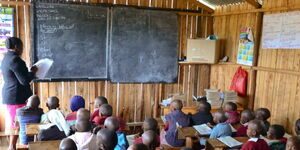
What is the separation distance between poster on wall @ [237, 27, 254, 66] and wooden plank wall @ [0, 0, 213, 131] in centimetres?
A: 95

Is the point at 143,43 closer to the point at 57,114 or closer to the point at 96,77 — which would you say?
the point at 96,77

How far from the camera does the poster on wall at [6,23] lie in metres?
4.18

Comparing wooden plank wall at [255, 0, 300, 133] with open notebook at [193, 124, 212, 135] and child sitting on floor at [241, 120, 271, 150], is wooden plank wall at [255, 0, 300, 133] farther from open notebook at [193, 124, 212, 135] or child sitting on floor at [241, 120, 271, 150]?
child sitting on floor at [241, 120, 271, 150]

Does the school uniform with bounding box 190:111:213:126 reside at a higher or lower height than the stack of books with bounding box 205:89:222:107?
lower

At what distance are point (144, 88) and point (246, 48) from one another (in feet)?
6.45

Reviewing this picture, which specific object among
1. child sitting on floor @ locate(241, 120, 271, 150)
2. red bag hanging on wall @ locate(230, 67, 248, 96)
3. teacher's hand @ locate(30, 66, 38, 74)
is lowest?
child sitting on floor @ locate(241, 120, 271, 150)

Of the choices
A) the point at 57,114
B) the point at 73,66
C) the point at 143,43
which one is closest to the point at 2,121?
the point at 73,66

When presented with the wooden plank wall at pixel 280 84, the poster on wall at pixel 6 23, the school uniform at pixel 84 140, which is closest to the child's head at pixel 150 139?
the school uniform at pixel 84 140

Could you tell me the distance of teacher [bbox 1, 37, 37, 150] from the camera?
322 centimetres

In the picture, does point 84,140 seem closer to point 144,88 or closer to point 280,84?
point 280,84

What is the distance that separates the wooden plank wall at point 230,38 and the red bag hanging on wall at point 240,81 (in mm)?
66

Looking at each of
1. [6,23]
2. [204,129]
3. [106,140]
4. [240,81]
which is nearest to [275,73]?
[240,81]

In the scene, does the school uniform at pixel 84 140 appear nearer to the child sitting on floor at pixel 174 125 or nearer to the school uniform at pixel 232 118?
the child sitting on floor at pixel 174 125

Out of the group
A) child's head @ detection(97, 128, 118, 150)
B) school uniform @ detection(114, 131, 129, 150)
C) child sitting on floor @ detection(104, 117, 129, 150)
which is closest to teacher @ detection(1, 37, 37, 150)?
child sitting on floor @ detection(104, 117, 129, 150)
